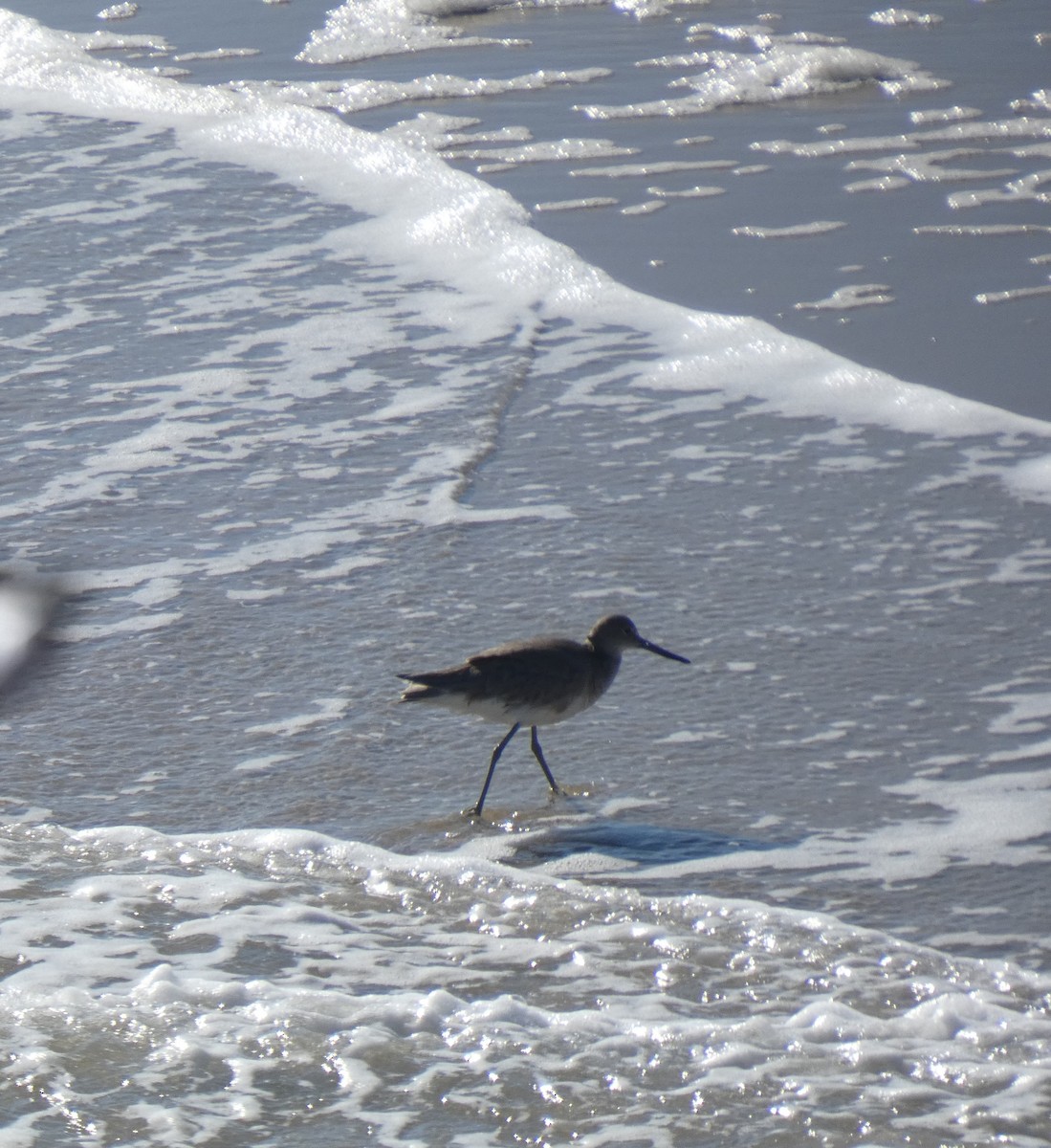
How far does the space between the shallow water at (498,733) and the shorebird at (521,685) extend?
0.16m

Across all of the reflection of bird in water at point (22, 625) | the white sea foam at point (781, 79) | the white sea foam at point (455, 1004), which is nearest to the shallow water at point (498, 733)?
the white sea foam at point (455, 1004)

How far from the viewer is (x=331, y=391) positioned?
7055 mm

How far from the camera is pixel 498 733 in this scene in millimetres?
4738

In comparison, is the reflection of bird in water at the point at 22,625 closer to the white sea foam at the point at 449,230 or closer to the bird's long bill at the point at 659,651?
the bird's long bill at the point at 659,651

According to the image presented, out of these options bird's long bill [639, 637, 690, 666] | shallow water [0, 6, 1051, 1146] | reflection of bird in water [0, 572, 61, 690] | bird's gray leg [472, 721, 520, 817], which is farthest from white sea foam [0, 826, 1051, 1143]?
reflection of bird in water [0, 572, 61, 690]

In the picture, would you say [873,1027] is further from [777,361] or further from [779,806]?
[777,361]

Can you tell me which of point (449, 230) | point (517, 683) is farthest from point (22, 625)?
point (449, 230)

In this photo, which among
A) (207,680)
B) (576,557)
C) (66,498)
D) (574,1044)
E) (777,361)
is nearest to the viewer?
(574,1044)

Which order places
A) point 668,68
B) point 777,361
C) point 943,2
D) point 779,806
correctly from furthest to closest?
point 943,2 → point 668,68 → point 777,361 → point 779,806

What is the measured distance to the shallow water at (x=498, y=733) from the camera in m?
3.25

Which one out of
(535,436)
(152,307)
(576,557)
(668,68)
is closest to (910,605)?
(576,557)

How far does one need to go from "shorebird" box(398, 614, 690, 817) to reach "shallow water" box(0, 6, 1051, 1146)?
0.16 m

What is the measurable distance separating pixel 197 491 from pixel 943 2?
29.3 ft

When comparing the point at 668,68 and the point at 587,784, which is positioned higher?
the point at 668,68
